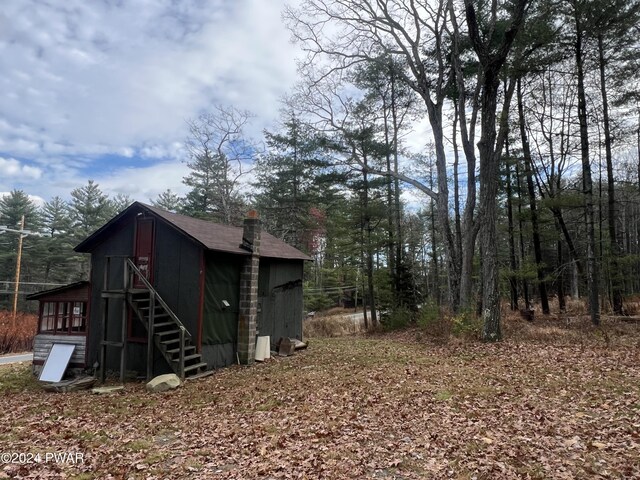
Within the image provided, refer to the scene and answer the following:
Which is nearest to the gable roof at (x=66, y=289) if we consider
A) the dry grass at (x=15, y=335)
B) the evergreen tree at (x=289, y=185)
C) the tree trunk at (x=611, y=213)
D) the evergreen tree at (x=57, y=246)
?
the dry grass at (x=15, y=335)

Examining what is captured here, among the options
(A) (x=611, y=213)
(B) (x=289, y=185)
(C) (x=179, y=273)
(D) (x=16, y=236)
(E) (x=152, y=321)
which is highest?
(B) (x=289, y=185)

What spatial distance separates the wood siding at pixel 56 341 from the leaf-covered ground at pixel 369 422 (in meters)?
1.92

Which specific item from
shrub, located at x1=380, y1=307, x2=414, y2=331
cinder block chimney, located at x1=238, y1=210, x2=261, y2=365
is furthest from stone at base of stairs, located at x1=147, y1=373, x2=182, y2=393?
shrub, located at x1=380, y1=307, x2=414, y2=331

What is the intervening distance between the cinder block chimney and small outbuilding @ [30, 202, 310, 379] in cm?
3

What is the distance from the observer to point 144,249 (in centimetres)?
1029

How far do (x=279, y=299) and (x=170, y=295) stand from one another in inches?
143

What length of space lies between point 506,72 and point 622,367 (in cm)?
1036

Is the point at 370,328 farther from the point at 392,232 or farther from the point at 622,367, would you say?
the point at 622,367

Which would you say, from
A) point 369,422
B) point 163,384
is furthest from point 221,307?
point 369,422

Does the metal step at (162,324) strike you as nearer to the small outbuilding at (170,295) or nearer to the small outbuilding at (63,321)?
the small outbuilding at (170,295)

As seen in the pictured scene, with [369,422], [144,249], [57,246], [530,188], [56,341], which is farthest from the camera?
[57,246]

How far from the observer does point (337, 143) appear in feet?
57.8

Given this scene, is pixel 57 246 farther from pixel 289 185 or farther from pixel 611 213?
pixel 611 213

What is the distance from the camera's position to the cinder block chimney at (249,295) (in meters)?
10.4
